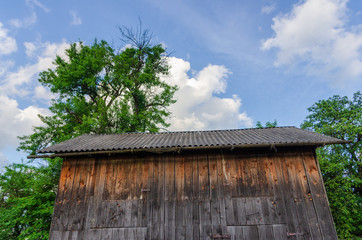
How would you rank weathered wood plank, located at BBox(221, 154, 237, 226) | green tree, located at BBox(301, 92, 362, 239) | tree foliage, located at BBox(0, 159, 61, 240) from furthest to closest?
green tree, located at BBox(301, 92, 362, 239), tree foliage, located at BBox(0, 159, 61, 240), weathered wood plank, located at BBox(221, 154, 237, 226)

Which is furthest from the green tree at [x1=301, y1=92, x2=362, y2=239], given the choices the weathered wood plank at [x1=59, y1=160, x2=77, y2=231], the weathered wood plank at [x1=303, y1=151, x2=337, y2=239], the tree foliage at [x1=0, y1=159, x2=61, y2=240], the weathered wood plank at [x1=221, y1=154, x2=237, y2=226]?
the tree foliage at [x1=0, y1=159, x2=61, y2=240]

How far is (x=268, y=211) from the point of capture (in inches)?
214

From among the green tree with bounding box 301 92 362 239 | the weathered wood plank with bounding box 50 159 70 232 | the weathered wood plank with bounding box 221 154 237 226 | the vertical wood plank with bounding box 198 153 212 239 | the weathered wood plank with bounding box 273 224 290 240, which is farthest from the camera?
the green tree with bounding box 301 92 362 239

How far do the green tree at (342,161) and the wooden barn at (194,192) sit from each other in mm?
8188

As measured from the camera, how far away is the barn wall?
5.34 metres

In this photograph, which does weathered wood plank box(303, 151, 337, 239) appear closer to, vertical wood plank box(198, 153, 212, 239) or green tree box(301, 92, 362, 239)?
vertical wood plank box(198, 153, 212, 239)

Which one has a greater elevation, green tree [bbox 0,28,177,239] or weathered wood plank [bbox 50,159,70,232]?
green tree [bbox 0,28,177,239]

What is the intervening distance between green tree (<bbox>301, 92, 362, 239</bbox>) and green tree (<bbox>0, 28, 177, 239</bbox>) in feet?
44.5

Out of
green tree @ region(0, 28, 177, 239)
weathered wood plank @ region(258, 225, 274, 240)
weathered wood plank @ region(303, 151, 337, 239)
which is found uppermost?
green tree @ region(0, 28, 177, 239)

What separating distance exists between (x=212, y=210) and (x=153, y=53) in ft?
54.9

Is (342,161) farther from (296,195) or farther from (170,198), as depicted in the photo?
(170,198)

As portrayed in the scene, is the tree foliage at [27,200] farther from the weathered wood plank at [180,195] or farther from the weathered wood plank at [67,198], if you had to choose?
the weathered wood plank at [180,195]

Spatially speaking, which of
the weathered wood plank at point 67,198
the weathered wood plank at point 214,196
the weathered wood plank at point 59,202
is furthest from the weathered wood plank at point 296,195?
the weathered wood plank at point 59,202

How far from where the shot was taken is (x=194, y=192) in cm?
571
